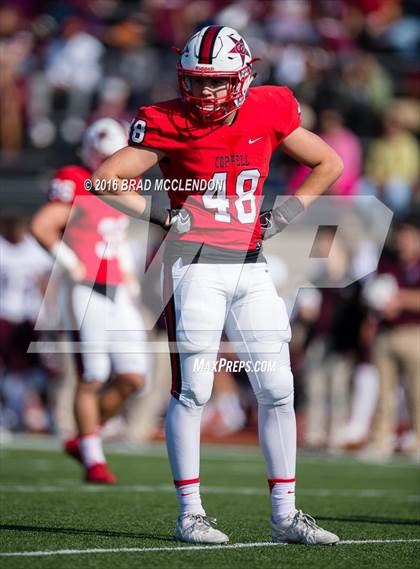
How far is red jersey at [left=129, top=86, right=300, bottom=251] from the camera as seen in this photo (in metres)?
4.62

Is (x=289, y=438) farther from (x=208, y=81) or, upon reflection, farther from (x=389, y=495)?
(x=389, y=495)

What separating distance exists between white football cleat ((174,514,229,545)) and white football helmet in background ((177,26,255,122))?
1506 mm

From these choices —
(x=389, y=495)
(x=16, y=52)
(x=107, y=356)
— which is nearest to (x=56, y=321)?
(x=16, y=52)

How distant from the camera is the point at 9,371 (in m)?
12.7

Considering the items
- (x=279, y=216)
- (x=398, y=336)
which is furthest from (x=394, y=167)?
(x=279, y=216)

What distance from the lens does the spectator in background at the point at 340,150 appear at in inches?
501

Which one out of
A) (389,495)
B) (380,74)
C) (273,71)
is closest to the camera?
(389,495)

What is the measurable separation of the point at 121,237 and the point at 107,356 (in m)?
0.79

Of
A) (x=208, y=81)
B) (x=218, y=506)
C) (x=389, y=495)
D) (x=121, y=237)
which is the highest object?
(x=208, y=81)

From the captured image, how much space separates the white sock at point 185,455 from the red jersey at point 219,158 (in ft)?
2.19

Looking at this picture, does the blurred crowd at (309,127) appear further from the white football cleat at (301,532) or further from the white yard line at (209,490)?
the white football cleat at (301,532)

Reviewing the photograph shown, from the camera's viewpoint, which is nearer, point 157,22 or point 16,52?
point 16,52

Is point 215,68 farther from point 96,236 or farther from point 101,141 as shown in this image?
point 96,236

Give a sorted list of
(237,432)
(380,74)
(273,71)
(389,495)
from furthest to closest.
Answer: (380,74), (273,71), (237,432), (389,495)
